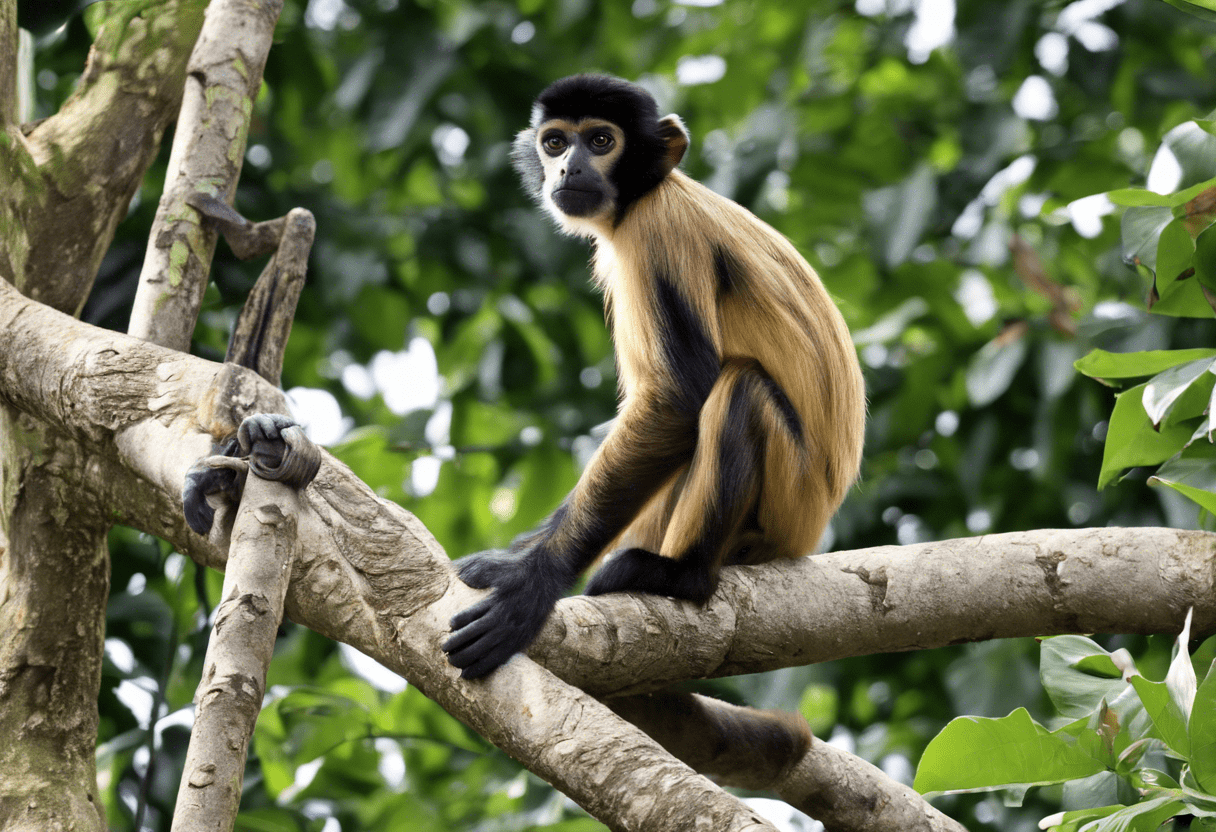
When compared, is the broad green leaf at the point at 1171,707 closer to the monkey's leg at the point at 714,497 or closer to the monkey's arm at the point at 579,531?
the monkey's leg at the point at 714,497

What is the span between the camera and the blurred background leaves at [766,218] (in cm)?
662

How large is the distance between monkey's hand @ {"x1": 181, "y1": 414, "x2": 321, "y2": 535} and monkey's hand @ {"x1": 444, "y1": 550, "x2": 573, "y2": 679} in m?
0.71

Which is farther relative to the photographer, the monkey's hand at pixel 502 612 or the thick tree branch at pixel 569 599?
the thick tree branch at pixel 569 599

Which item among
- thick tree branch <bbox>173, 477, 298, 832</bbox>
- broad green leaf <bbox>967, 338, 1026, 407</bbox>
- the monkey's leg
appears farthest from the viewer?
broad green leaf <bbox>967, 338, 1026, 407</bbox>

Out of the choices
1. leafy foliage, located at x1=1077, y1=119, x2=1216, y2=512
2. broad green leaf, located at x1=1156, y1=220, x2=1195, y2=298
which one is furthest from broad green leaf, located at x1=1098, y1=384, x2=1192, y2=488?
broad green leaf, located at x1=1156, y1=220, x2=1195, y2=298

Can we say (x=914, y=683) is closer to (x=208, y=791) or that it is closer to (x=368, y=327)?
(x=368, y=327)

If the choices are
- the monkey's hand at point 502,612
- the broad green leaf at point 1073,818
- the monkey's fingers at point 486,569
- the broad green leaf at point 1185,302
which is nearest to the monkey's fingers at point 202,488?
the monkey's hand at point 502,612

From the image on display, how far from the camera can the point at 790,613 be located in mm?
4156

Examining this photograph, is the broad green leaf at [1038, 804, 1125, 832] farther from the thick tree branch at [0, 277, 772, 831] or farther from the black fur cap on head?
the black fur cap on head

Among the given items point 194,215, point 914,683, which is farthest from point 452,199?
point 914,683

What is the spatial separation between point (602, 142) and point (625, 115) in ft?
0.62

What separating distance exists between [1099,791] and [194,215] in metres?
4.19

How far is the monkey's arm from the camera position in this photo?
Answer: 11.5ft

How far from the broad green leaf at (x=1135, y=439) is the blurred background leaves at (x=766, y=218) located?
8.84 ft
